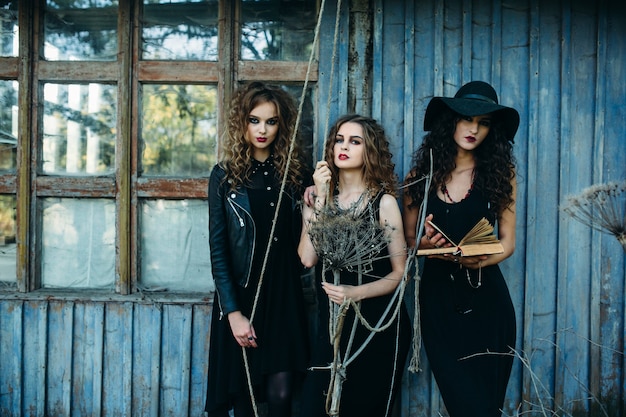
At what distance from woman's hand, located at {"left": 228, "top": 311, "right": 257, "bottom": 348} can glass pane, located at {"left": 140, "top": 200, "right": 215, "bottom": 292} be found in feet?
2.21

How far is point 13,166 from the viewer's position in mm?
3656

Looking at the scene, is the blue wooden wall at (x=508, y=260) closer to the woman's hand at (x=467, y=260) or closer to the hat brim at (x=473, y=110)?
the hat brim at (x=473, y=110)

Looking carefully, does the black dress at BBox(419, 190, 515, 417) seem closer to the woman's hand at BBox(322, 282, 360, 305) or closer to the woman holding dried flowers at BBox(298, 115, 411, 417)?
the woman holding dried flowers at BBox(298, 115, 411, 417)

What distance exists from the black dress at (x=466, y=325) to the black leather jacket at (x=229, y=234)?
91 centimetres

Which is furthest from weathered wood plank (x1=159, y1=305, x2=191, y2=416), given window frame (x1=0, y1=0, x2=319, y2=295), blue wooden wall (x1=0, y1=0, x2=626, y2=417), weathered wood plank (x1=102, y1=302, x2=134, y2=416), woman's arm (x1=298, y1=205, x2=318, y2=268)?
woman's arm (x1=298, y1=205, x2=318, y2=268)

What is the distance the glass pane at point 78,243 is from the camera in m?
3.65

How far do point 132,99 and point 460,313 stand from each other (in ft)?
7.95

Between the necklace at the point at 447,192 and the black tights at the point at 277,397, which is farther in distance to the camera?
the black tights at the point at 277,397

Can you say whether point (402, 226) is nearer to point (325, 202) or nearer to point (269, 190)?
point (325, 202)

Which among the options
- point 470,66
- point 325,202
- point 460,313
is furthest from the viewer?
point 470,66

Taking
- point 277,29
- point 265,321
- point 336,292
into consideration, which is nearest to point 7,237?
point 265,321

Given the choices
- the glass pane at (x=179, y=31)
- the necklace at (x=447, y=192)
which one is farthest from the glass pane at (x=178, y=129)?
the necklace at (x=447, y=192)

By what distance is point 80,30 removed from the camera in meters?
3.67

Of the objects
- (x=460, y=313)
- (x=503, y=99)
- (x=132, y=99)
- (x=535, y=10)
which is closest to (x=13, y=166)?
(x=132, y=99)
